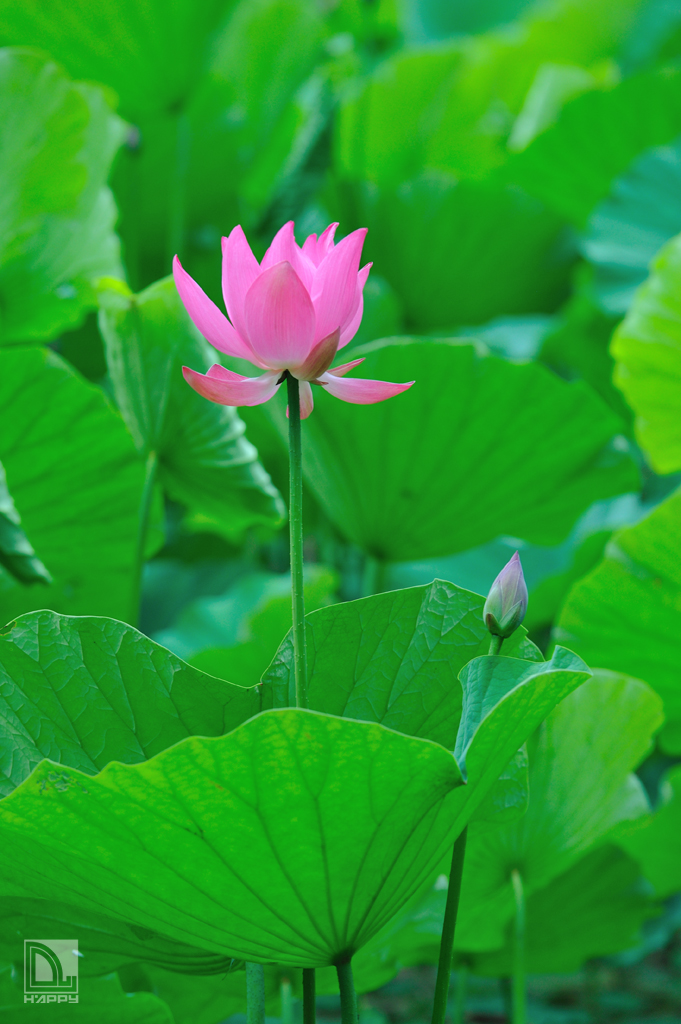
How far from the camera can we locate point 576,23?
4.41 ft

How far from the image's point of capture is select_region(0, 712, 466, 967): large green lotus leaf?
27 centimetres

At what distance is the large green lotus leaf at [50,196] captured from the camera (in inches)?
20.6

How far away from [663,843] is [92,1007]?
0.48 metres

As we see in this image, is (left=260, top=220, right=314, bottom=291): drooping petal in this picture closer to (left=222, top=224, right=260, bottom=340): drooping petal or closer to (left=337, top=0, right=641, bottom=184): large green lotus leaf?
(left=222, top=224, right=260, bottom=340): drooping petal

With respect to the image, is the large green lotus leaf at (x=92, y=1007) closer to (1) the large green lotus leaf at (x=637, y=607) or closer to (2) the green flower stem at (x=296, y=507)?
(2) the green flower stem at (x=296, y=507)

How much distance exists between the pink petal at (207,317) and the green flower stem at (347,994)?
220mm

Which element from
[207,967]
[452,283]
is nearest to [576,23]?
[452,283]

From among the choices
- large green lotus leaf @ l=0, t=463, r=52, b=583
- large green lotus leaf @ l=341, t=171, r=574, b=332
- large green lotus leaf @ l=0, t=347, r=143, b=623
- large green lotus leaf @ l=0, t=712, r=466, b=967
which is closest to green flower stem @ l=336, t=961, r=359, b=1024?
large green lotus leaf @ l=0, t=712, r=466, b=967

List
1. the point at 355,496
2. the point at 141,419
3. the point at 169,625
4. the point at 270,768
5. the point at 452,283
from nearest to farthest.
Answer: the point at 270,768
the point at 141,419
the point at 355,496
the point at 169,625
the point at 452,283

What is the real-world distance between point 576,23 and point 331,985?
4.45ft

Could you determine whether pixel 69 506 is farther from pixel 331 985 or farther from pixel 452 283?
pixel 452 283

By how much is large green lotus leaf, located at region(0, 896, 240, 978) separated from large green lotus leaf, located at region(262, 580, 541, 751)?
0.11m

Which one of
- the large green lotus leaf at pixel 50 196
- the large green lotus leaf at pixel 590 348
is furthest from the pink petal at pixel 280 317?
the large green lotus leaf at pixel 590 348

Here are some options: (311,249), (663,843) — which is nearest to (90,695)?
(311,249)
